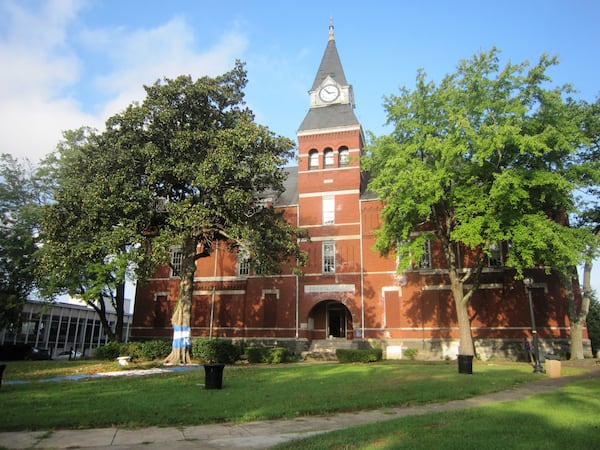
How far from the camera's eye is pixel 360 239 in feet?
110

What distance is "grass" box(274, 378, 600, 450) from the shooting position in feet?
22.1

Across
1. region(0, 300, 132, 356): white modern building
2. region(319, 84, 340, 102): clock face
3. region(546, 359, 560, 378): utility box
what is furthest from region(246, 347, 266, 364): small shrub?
region(319, 84, 340, 102): clock face

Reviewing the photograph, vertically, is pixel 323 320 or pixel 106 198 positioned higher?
pixel 106 198

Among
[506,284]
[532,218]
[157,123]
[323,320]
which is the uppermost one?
[157,123]

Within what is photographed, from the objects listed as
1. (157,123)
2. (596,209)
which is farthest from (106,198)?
(596,209)

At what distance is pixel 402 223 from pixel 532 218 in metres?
7.01

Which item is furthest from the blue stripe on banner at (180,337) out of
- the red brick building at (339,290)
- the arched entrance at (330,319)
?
the arched entrance at (330,319)

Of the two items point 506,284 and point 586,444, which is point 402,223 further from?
point 586,444

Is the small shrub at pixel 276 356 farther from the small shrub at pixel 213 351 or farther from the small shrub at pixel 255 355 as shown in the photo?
the small shrub at pixel 213 351

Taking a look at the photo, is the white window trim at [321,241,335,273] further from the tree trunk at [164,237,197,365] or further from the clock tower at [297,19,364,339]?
the tree trunk at [164,237,197,365]

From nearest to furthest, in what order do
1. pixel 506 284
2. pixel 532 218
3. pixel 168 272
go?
pixel 532 218, pixel 506 284, pixel 168 272

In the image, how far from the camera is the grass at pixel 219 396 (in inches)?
367

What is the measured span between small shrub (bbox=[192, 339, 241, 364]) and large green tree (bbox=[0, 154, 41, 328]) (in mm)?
13940

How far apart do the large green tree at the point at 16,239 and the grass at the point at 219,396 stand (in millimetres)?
15830
